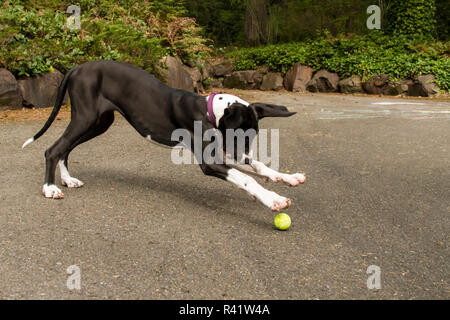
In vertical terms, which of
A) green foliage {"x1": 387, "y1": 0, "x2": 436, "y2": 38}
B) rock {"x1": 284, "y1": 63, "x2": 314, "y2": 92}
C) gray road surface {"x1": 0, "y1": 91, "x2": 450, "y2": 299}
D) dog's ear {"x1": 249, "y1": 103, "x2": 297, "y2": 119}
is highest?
green foliage {"x1": 387, "y1": 0, "x2": 436, "y2": 38}

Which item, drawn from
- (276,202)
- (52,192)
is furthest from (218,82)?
(276,202)

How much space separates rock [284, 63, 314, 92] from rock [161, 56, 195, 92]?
6.26 metres

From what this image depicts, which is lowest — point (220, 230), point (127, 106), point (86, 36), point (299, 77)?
point (220, 230)

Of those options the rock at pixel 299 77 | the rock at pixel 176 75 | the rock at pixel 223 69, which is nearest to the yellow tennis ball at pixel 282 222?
the rock at pixel 176 75

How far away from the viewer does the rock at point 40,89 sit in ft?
30.9

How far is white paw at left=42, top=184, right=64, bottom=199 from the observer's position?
434 centimetres

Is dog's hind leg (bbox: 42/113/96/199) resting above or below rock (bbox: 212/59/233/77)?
below

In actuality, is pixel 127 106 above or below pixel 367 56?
below

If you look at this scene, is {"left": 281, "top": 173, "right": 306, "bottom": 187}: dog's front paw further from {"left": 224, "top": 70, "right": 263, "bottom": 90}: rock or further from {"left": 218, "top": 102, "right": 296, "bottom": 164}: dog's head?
{"left": 224, "top": 70, "right": 263, "bottom": 90}: rock

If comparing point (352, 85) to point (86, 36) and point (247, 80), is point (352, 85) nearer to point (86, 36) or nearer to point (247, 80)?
point (247, 80)

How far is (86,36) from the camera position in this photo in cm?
1059

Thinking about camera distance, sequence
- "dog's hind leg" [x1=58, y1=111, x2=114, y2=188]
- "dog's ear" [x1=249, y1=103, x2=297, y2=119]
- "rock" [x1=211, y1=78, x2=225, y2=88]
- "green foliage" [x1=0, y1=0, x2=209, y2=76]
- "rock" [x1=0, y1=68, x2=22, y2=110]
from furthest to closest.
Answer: "rock" [x1=211, y1=78, x2=225, y2=88] < "green foliage" [x1=0, y1=0, x2=209, y2=76] < "rock" [x1=0, y1=68, x2=22, y2=110] < "dog's hind leg" [x1=58, y1=111, x2=114, y2=188] < "dog's ear" [x1=249, y1=103, x2=297, y2=119]

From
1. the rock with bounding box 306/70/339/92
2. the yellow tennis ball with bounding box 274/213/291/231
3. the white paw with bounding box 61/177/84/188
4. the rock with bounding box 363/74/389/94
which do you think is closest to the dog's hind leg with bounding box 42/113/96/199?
the white paw with bounding box 61/177/84/188

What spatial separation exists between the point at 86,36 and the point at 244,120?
7816 millimetres
